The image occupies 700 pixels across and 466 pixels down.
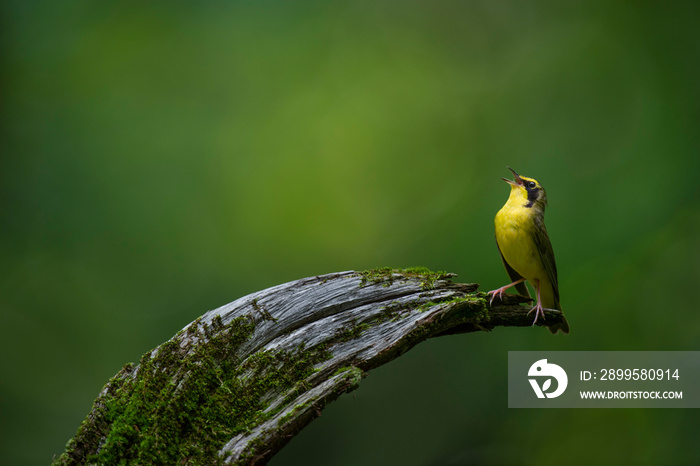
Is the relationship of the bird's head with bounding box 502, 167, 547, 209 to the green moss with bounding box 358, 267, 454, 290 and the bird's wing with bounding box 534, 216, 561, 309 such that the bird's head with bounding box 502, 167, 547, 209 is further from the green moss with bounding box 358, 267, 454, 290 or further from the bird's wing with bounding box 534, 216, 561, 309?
the green moss with bounding box 358, 267, 454, 290

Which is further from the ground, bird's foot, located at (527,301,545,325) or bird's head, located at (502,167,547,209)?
bird's head, located at (502,167,547,209)

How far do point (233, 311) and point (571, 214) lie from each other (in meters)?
3.14

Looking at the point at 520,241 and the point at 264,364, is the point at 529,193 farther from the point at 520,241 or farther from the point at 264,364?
the point at 264,364

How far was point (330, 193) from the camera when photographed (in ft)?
15.9

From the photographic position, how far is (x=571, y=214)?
4.56m

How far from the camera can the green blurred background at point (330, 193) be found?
445 cm

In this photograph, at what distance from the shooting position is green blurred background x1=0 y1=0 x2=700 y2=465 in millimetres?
4449

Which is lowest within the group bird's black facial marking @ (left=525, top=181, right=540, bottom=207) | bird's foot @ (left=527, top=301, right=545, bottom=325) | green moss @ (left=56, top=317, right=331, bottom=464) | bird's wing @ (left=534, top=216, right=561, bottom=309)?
green moss @ (left=56, top=317, right=331, bottom=464)

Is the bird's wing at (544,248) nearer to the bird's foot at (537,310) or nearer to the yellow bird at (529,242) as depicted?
the yellow bird at (529,242)
